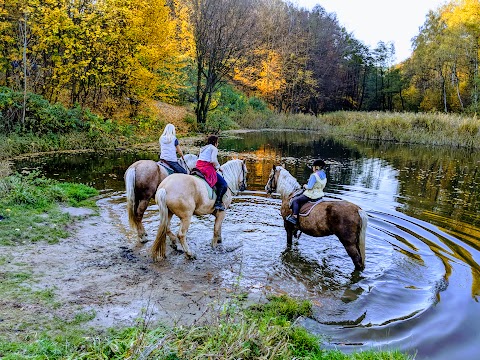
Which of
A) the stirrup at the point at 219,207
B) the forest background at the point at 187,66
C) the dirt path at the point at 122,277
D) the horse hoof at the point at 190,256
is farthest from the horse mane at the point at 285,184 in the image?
the forest background at the point at 187,66

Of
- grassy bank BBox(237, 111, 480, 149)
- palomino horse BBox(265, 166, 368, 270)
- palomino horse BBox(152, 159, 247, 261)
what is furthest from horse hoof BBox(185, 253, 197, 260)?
grassy bank BBox(237, 111, 480, 149)

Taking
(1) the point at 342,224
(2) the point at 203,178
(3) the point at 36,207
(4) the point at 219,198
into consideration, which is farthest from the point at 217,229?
(3) the point at 36,207

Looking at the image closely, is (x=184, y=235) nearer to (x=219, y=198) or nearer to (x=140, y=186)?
(x=219, y=198)

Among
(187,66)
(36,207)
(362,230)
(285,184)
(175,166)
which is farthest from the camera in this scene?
(187,66)

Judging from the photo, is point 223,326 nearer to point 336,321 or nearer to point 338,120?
point 336,321

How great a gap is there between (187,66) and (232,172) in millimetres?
27484

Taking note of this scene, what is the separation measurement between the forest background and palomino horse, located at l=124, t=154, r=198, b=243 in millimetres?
10124

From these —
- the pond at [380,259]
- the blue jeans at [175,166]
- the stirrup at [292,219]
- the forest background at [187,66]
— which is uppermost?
the forest background at [187,66]

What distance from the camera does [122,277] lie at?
563 centimetres

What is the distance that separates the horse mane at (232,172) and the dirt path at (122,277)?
4.34ft

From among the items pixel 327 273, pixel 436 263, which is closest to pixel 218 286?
pixel 327 273

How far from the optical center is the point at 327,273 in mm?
6484

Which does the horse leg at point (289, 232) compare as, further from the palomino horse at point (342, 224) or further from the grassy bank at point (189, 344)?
the grassy bank at point (189, 344)

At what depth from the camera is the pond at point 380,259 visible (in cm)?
473
